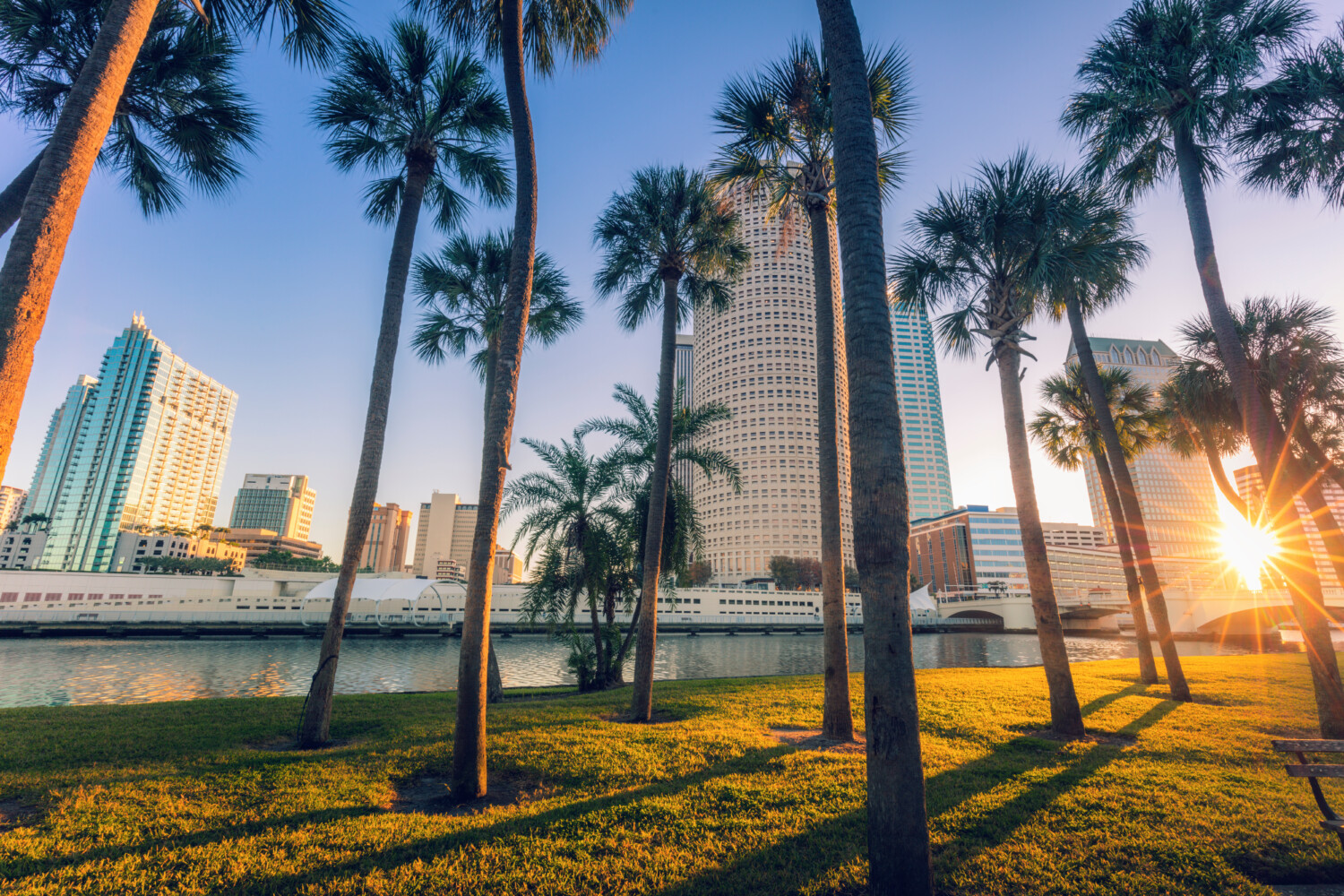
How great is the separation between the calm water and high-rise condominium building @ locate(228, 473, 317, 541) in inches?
7085

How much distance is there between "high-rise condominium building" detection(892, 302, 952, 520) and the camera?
167000 mm

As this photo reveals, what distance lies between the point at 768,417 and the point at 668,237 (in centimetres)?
10838

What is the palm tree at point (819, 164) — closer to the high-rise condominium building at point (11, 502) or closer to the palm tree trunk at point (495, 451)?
the palm tree trunk at point (495, 451)

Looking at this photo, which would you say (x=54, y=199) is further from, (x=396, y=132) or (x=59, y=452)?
(x=59, y=452)

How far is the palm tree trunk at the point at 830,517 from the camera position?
28.0ft

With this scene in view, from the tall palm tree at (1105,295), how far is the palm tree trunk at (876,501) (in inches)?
318

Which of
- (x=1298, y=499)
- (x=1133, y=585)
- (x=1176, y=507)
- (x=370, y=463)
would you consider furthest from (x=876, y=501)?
(x=1176, y=507)

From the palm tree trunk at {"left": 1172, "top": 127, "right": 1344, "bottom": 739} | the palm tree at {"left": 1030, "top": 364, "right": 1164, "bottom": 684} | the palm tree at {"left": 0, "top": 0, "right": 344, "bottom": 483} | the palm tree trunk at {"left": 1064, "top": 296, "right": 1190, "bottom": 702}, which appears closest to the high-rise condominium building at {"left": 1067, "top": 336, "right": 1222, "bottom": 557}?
the palm tree at {"left": 1030, "top": 364, "right": 1164, "bottom": 684}

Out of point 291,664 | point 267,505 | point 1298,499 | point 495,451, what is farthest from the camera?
point 267,505

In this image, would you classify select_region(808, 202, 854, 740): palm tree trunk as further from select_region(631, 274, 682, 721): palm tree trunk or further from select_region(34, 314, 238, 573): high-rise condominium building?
select_region(34, 314, 238, 573): high-rise condominium building

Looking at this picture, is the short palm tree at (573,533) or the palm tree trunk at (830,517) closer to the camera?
the palm tree trunk at (830,517)

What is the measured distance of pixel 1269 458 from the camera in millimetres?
9289

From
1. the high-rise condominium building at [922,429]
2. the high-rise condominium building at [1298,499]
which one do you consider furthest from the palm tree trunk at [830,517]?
the high-rise condominium building at [922,429]

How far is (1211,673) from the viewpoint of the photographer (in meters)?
17.0
